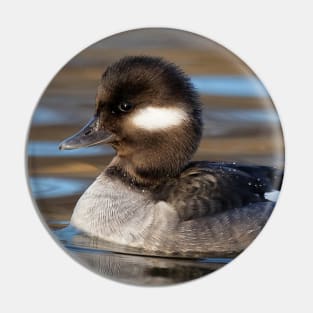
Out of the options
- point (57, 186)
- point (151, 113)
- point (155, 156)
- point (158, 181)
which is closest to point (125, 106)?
point (151, 113)

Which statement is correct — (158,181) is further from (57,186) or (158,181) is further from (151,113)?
(57,186)

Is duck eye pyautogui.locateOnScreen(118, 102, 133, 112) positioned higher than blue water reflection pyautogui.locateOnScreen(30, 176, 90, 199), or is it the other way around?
duck eye pyautogui.locateOnScreen(118, 102, 133, 112)

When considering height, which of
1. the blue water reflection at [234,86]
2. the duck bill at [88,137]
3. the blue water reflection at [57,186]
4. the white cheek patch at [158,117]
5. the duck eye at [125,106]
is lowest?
the blue water reflection at [57,186]

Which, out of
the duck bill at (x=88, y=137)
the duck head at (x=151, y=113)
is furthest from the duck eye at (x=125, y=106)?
the duck bill at (x=88, y=137)

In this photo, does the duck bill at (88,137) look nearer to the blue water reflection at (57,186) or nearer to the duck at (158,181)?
the duck at (158,181)

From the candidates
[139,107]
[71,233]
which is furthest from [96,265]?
[139,107]

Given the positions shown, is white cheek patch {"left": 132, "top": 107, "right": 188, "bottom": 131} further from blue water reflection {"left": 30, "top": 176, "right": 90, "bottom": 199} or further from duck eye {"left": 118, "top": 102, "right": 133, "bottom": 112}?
blue water reflection {"left": 30, "top": 176, "right": 90, "bottom": 199}

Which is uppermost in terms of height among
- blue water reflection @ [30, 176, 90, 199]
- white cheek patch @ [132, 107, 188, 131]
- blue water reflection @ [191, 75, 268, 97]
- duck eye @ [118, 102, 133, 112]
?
blue water reflection @ [191, 75, 268, 97]

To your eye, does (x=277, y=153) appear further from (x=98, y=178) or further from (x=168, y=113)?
(x=98, y=178)

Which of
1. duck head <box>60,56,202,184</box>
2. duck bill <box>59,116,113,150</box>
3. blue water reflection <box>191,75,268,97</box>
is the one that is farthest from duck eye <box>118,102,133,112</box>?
blue water reflection <box>191,75,268,97</box>
